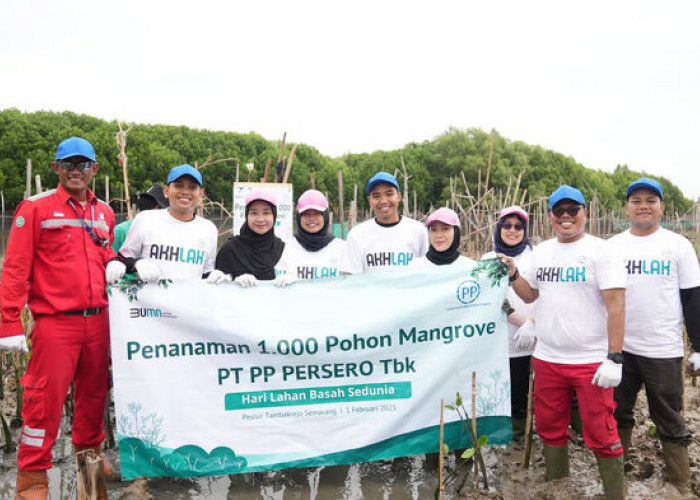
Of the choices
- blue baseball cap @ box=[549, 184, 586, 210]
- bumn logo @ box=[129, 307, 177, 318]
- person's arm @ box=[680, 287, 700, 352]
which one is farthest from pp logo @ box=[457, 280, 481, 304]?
bumn logo @ box=[129, 307, 177, 318]

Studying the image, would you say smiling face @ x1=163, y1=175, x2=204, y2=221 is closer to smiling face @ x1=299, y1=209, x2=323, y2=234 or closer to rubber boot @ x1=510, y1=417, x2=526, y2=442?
smiling face @ x1=299, y1=209, x2=323, y2=234

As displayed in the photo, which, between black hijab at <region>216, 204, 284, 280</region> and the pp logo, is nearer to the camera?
the pp logo

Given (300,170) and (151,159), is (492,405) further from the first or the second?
(300,170)

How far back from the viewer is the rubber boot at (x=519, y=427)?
486 cm

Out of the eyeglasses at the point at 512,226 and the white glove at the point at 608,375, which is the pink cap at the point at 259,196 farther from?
the white glove at the point at 608,375

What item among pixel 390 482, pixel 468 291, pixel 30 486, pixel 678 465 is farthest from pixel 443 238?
pixel 30 486

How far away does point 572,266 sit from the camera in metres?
3.54

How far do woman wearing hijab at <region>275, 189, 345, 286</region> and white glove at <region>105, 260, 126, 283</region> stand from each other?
1.18m

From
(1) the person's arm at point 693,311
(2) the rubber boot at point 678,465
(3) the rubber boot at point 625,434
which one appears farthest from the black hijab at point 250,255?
(2) the rubber boot at point 678,465

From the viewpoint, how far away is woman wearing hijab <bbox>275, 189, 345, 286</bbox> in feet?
14.3

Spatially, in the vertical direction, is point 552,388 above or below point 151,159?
below

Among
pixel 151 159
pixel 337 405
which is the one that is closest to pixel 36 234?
pixel 337 405

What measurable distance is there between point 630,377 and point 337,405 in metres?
2.09

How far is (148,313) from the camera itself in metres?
3.79
